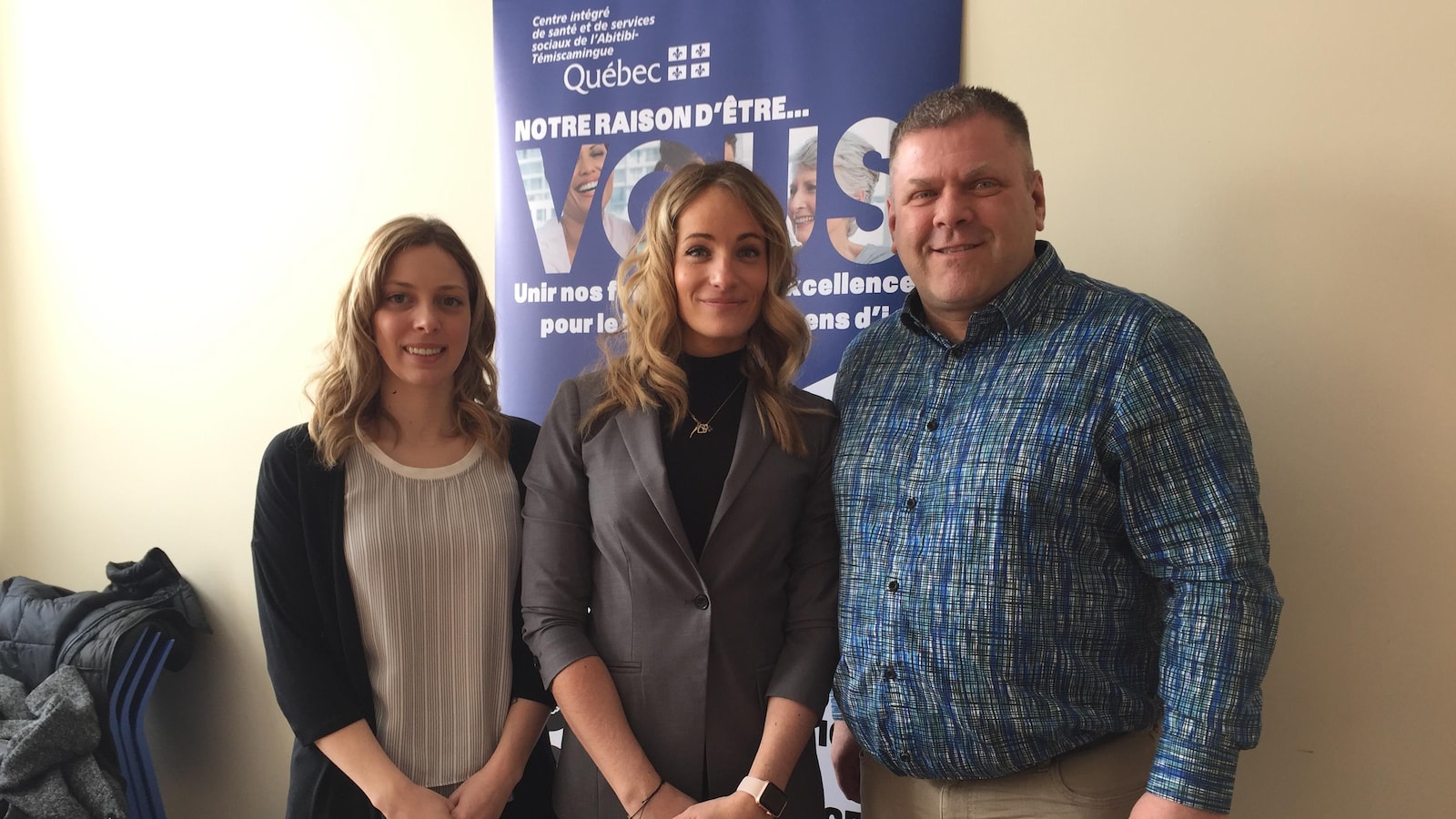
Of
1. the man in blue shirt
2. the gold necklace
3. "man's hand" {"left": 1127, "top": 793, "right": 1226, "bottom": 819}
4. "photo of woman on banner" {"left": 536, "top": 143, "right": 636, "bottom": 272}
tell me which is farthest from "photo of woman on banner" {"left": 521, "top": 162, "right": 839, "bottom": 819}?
"photo of woman on banner" {"left": 536, "top": 143, "right": 636, "bottom": 272}

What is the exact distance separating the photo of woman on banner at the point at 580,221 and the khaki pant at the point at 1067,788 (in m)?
1.55

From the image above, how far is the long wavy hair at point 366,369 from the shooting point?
1772 mm

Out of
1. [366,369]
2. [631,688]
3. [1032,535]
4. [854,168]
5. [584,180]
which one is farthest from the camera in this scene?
[584,180]

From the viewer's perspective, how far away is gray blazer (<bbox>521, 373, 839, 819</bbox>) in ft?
5.14

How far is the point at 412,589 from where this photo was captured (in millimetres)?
1725

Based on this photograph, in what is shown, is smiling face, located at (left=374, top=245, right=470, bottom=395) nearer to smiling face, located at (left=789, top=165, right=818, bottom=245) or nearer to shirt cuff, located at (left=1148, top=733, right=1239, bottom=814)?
smiling face, located at (left=789, top=165, right=818, bottom=245)

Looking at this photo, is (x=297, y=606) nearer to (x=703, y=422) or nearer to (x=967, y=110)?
(x=703, y=422)

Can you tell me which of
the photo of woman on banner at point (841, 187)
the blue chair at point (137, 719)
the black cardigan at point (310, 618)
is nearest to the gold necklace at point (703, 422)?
the black cardigan at point (310, 618)

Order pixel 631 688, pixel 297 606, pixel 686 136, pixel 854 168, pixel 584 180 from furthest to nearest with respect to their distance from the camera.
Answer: pixel 584 180 < pixel 686 136 < pixel 854 168 < pixel 297 606 < pixel 631 688

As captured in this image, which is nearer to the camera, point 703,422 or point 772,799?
point 772,799

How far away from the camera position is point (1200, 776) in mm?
1358

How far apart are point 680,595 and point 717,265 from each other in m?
0.56

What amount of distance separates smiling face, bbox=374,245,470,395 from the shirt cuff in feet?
4.57

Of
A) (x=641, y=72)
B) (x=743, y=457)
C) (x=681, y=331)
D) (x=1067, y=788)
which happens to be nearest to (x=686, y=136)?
(x=641, y=72)
